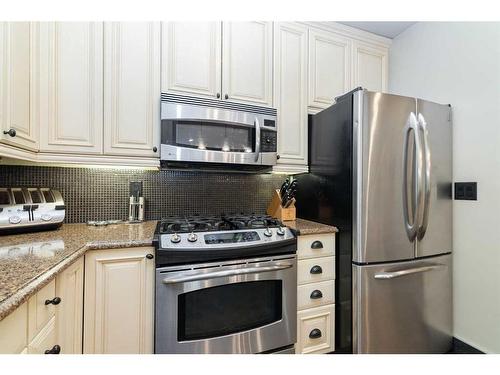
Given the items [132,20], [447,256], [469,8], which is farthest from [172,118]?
[447,256]

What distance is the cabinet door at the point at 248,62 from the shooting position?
1.64m

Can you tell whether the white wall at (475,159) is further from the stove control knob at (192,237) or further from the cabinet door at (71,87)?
the cabinet door at (71,87)

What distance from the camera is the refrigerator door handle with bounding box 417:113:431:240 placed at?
1493 millimetres

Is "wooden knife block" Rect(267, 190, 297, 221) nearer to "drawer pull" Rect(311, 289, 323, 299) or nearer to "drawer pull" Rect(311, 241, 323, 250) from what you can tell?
"drawer pull" Rect(311, 241, 323, 250)

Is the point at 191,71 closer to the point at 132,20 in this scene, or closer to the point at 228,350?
the point at 132,20

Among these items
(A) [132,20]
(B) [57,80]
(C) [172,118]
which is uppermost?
(A) [132,20]

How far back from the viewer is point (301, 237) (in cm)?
147

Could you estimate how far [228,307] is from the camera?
1.30m

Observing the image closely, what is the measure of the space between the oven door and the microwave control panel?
2.43 feet

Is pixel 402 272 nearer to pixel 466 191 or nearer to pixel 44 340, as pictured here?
pixel 466 191

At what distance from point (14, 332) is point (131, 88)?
1289 millimetres

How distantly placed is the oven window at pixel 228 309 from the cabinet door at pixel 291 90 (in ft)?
2.97
